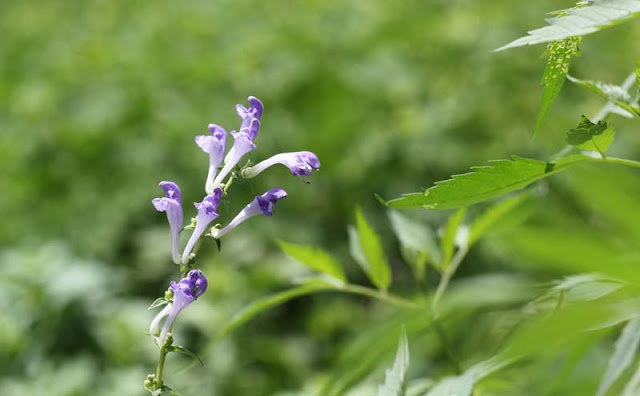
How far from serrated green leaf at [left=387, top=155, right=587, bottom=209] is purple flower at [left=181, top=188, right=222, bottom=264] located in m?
0.27

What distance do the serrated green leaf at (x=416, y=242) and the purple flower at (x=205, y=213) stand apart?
54 cm

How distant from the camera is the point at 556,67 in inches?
35.5

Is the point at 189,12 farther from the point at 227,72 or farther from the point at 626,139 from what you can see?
the point at 626,139

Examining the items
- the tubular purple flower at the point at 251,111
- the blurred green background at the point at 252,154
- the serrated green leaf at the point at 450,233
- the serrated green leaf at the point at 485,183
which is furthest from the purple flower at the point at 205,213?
the blurred green background at the point at 252,154

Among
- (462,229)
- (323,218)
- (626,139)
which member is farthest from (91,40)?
(462,229)

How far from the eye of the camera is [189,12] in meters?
5.50

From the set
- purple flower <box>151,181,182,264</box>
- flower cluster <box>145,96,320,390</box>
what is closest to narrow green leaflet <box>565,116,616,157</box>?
flower cluster <box>145,96,320,390</box>

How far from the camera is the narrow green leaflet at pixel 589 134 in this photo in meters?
0.90

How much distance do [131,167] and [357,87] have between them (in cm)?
140

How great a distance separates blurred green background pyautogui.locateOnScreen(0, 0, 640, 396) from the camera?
Answer: 2918mm

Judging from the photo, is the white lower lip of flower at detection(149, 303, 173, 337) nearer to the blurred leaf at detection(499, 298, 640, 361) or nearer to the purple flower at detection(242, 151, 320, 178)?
the purple flower at detection(242, 151, 320, 178)

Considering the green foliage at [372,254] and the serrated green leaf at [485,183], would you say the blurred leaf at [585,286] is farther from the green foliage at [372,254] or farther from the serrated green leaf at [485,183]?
the green foliage at [372,254]

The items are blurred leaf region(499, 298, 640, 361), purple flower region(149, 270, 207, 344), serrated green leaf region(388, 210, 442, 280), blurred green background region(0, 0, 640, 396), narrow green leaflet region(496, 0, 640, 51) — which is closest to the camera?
blurred leaf region(499, 298, 640, 361)

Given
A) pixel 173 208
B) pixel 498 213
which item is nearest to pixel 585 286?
pixel 498 213
